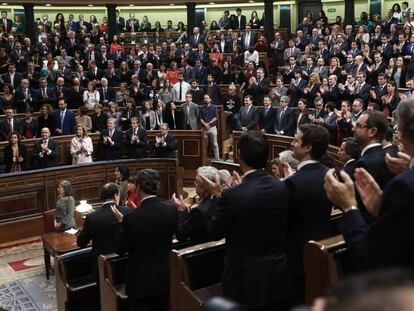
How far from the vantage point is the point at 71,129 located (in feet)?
32.1

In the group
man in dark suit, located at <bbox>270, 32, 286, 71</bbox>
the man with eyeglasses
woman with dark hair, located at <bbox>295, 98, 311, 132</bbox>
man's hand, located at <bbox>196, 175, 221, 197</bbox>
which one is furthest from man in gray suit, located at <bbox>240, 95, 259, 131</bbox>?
the man with eyeglasses

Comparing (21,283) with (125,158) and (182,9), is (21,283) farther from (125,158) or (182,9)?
(182,9)

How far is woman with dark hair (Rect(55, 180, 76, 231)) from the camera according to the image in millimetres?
6301

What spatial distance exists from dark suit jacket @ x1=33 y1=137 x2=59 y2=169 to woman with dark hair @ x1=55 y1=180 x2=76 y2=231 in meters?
2.36

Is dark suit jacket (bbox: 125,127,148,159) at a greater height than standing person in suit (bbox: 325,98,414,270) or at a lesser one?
lesser

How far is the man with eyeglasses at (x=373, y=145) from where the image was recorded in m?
2.78

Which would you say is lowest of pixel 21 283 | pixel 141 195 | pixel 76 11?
pixel 21 283

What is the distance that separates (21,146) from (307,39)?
758 cm

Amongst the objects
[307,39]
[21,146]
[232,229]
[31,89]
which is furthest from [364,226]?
[307,39]

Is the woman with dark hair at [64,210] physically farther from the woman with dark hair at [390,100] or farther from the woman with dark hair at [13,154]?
the woman with dark hair at [390,100]

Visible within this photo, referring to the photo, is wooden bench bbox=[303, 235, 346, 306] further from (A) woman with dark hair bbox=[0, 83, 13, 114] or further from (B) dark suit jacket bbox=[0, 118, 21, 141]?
(A) woman with dark hair bbox=[0, 83, 13, 114]

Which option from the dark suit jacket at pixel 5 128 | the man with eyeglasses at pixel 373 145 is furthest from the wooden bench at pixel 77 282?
the dark suit jacket at pixel 5 128

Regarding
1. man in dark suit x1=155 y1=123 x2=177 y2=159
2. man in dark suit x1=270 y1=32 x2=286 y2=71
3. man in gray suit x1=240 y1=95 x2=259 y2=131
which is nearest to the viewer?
man in dark suit x1=155 y1=123 x2=177 y2=159

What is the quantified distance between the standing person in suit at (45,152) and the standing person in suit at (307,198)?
21.1 ft
